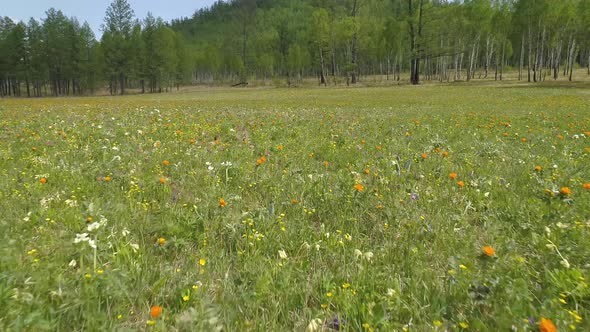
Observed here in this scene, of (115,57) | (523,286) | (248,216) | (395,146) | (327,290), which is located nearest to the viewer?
(523,286)

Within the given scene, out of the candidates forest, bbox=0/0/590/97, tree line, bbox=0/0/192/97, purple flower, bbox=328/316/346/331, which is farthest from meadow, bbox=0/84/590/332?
tree line, bbox=0/0/192/97

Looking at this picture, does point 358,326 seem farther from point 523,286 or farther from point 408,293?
point 523,286

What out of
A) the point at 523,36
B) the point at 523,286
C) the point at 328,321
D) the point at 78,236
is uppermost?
the point at 523,36

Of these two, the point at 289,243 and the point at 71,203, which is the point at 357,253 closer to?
the point at 289,243

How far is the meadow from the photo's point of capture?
2043 mm

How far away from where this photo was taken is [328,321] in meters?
2.09

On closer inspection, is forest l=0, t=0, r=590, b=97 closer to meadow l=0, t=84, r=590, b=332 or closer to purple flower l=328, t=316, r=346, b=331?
meadow l=0, t=84, r=590, b=332

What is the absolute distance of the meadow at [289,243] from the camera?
2.04 meters

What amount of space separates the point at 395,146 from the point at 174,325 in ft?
19.0

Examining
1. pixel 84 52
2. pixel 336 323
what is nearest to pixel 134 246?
pixel 336 323

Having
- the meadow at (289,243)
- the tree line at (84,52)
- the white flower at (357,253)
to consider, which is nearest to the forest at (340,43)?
the tree line at (84,52)

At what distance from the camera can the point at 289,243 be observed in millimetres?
3033

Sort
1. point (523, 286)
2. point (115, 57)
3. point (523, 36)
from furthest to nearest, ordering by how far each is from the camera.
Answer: point (115, 57)
point (523, 36)
point (523, 286)

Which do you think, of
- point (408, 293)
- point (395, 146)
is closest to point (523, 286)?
point (408, 293)
